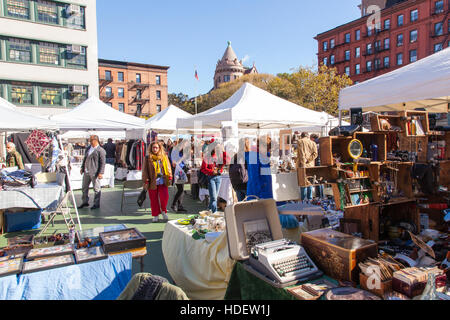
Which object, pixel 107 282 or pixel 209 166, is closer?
pixel 107 282

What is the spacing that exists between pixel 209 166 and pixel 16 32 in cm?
1931

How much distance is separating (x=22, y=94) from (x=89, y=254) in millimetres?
20705

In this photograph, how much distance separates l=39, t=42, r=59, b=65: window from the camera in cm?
1950

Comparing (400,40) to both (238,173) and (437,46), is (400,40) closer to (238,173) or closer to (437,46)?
(437,46)

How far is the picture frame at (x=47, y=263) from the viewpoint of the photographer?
2.41m

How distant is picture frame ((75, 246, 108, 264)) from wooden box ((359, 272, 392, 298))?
6.94 feet

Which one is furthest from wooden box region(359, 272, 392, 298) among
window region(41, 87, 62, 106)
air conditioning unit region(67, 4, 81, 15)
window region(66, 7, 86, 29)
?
window region(66, 7, 86, 29)

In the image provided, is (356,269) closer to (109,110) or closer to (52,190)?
(52,190)

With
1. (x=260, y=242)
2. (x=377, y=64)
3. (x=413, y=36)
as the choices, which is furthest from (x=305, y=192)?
(x=377, y=64)

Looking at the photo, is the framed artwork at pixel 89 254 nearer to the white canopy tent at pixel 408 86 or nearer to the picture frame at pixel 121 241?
the picture frame at pixel 121 241

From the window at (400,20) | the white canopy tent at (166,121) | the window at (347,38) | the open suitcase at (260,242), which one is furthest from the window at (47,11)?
the window at (347,38)

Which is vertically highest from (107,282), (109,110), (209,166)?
A: (109,110)

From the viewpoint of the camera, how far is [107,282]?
2.62 metres

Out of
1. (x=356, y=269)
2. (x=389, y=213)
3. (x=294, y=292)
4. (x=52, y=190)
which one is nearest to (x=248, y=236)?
(x=294, y=292)
